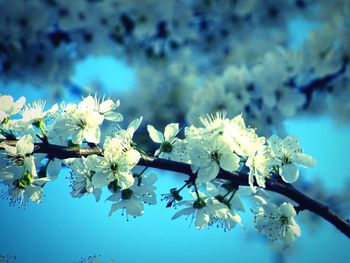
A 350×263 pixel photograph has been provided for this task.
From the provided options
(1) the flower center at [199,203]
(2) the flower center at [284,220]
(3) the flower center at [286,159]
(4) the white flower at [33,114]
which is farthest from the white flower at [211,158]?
(4) the white flower at [33,114]

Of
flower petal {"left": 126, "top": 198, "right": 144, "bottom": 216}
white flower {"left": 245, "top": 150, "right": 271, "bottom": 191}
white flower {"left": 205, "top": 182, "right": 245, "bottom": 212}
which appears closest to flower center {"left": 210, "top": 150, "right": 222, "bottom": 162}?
white flower {"left": 245, "top": 150, "right": 271, "bottom": 191}

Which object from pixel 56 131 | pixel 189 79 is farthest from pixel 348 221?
pixel 189 79

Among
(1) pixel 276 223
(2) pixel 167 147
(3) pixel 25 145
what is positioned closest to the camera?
(3) pixel 25 145

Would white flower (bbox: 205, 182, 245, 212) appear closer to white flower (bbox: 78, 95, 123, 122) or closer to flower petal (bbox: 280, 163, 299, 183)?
flower petal (bbox: 280, 163, 299, 183)

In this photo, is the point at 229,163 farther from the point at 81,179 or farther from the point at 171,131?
the point at 81,179

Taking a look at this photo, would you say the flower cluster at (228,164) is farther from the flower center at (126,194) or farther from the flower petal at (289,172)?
the flower center at (126,194)

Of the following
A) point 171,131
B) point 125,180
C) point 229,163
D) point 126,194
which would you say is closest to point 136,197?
point 126,194

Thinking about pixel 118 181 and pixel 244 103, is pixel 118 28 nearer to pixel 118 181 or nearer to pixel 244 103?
pixel 244 103
